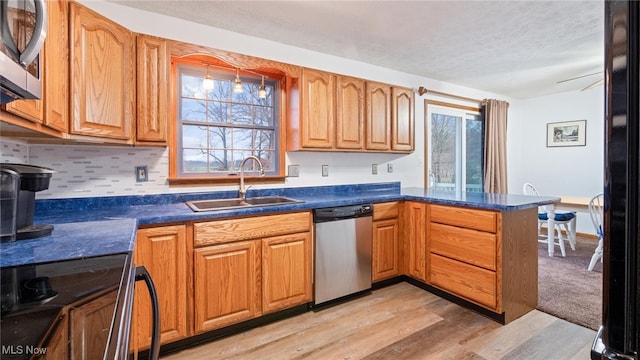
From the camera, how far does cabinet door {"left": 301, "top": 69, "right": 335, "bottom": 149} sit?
2.72 m

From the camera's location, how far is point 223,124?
2707mm

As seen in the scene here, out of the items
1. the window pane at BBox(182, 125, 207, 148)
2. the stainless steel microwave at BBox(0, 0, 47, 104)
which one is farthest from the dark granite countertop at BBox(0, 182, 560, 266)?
the stainless steel microwave at BBox(0, 0, 47, 104)

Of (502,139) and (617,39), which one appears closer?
(617,39)

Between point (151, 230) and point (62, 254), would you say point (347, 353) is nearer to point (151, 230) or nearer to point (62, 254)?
point (151, 230)

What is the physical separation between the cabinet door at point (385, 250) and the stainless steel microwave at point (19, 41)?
245 centimetres

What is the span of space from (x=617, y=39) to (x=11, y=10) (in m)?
1.36

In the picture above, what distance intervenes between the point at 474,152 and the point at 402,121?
77.8 inches

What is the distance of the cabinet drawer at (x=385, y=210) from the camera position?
2.77 metres

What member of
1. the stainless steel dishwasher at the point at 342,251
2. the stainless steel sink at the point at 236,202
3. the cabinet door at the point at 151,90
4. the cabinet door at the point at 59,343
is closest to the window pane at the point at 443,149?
the stainless steel dishwasher at the point at 342,251

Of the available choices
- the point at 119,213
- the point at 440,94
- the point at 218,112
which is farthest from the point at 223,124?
the point at 440,94

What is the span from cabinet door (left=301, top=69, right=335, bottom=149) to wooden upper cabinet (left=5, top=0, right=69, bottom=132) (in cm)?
166

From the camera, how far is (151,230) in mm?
1777

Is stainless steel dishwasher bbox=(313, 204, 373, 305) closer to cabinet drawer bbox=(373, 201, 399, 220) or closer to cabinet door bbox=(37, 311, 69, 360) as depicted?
cabinet drawer bbox=(373, 201, 399, 220)

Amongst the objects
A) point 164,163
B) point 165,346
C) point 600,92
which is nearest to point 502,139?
point 600,92
